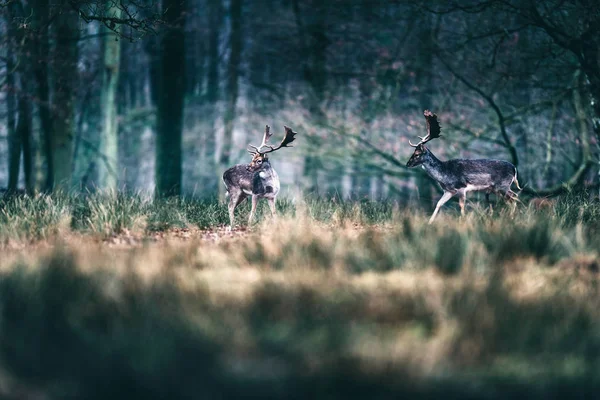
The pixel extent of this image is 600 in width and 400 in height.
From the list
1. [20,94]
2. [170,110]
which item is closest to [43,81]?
[20,94]

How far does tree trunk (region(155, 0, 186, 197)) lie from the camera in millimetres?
17422

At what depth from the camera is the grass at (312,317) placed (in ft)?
12.9

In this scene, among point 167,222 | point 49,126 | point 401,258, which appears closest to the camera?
point 401,258

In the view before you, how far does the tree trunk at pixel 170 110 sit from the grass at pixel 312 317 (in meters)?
9.80

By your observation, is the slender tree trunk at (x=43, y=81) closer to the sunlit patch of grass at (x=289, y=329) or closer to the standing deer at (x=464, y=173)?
the standing deer at (x=464, y=173)

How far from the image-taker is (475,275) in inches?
230

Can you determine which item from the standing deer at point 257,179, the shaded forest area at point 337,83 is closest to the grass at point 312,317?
the standing deer at point 257,179

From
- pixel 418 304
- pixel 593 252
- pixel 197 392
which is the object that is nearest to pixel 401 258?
pixel 418 304

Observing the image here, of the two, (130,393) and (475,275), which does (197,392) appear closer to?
(130,393)

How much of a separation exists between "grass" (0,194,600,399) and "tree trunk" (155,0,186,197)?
9.80m

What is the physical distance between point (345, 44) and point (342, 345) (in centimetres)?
1751

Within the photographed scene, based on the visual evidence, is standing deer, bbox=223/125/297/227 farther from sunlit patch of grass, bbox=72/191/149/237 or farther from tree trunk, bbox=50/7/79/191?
tree trunk, bbox=50/7/79/191

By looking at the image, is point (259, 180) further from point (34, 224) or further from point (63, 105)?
point (63, 105)

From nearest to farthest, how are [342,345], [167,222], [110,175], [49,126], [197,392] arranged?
[197,392], [342,345], [167,222], [49,126], [110,175]
